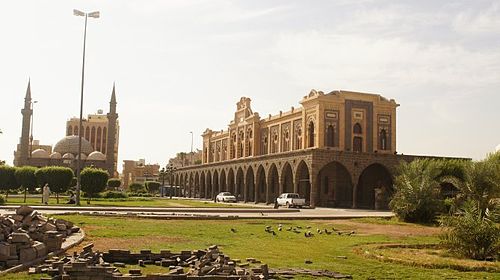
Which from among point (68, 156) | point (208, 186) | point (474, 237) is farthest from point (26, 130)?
point (474, 237)

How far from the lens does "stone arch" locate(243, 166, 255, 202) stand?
218ft

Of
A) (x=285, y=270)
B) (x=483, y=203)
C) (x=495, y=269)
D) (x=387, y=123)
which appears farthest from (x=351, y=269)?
(x=387, y=123)

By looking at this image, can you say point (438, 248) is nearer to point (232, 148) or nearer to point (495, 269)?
point (495, 269)

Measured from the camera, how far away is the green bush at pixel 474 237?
14000 mm

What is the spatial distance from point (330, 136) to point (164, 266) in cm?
4609

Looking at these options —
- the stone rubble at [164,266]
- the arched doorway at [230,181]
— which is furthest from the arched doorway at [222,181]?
the stone rubble at [164,266]

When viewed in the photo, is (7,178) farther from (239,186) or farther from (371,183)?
(371,183)

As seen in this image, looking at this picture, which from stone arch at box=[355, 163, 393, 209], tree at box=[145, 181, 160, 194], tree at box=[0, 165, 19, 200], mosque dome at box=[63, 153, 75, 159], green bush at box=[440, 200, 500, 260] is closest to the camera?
green bush at box=[440, 200, 500, 260]

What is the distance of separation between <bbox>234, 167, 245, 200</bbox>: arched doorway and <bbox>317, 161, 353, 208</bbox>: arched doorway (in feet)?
51.6

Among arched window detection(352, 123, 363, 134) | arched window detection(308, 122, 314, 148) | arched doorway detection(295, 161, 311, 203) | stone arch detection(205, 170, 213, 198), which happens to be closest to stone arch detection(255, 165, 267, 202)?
arched doorway detection(295, 161, 311, 203)

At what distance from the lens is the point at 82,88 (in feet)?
124

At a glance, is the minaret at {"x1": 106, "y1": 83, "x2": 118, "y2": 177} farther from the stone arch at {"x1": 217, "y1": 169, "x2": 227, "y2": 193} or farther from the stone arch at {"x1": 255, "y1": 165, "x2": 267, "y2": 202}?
the stone arch at {"x1": 255, "y1": 165, "x2": 267, "y2": 202}

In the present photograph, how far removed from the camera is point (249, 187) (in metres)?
71.4

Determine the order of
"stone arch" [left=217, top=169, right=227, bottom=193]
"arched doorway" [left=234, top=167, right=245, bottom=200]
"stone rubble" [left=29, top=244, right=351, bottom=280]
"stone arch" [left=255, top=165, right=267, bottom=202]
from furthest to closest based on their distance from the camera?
"stone arch" [left=217, top=169, right=227, bottom=193], "arched doorway" [left=234, top=167, right=245, bottom=200], "stone arch" [left=255, top=165, right=267, bottom=202], "stone rubble" [left=29, top=244, right=351, bottom=280]
